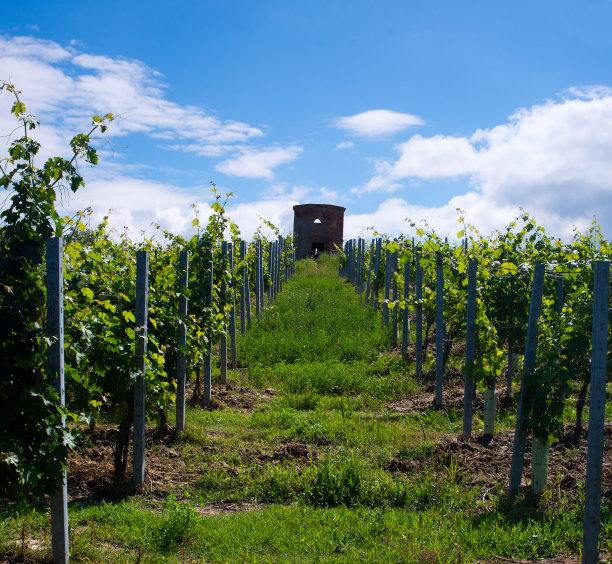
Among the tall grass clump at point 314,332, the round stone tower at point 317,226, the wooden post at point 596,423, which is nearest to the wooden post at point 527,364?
the wooden post at point 596,423

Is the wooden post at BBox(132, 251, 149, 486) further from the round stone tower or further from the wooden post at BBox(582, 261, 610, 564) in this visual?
the round stone tower

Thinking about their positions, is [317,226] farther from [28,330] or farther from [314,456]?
[28,330]

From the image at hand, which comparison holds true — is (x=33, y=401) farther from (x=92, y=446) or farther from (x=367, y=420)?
(x=367, y=420)

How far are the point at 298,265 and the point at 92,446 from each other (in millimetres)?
25830

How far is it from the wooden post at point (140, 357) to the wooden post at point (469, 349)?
3704mm

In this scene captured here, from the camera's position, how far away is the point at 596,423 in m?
→ 3.85

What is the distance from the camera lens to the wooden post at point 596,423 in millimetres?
3812

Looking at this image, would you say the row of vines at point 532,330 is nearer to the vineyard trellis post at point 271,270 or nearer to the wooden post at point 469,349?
the wooden post at point 469,349

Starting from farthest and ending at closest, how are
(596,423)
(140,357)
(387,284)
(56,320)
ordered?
(387,284) → (140,357) → (596,423) → (56,320)

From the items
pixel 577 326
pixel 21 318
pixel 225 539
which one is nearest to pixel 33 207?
pixel 21 318

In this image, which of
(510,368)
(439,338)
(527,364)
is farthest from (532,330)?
(510,368)

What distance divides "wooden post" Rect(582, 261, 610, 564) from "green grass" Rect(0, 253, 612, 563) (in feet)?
1.20

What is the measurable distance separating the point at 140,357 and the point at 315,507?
80.7 inches

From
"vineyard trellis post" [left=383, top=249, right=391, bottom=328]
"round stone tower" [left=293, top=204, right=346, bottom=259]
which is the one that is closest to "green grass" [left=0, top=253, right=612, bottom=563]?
"vineyard trellis post" [left=383, top=249, right=391, bottom=328]
